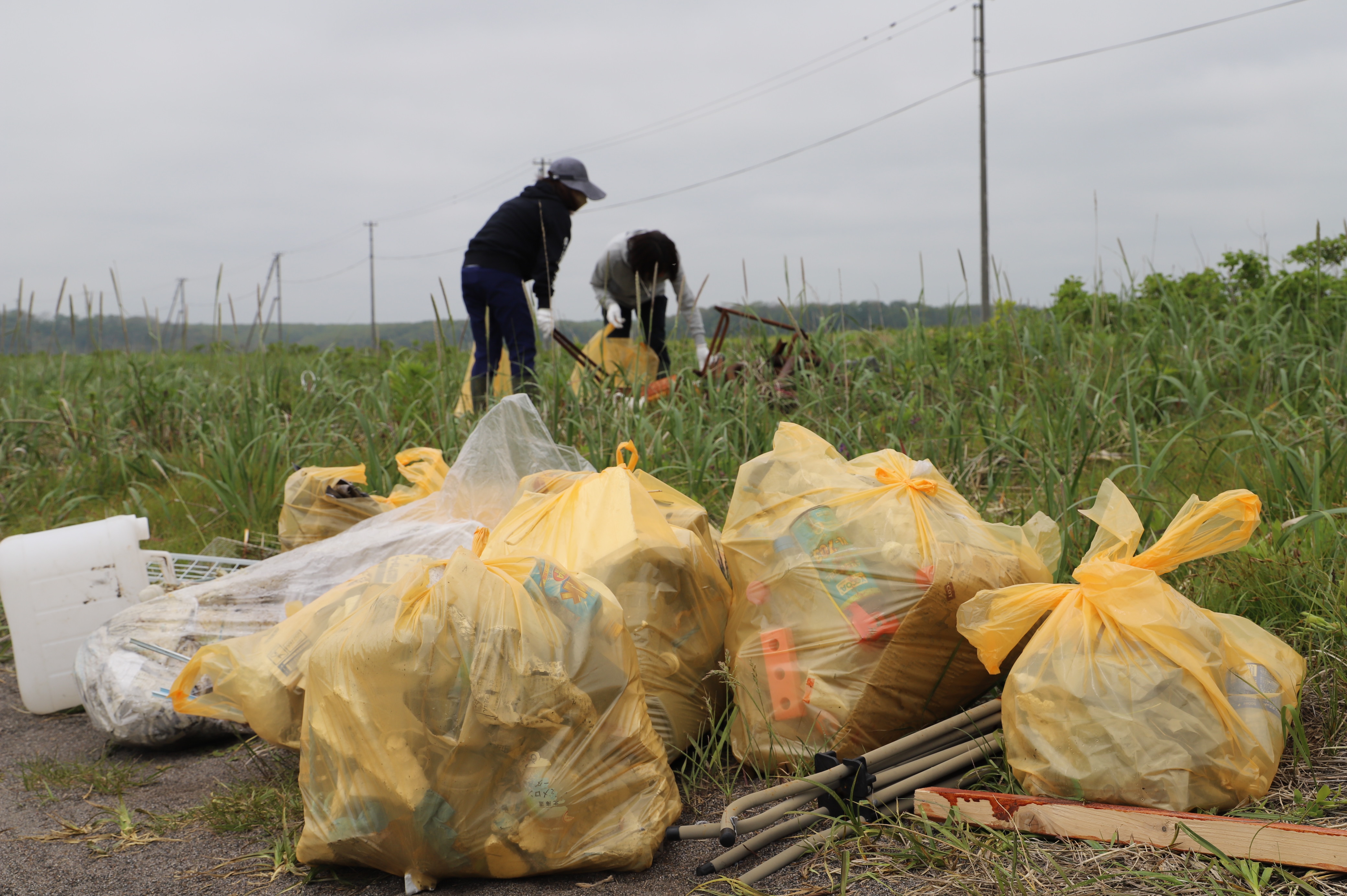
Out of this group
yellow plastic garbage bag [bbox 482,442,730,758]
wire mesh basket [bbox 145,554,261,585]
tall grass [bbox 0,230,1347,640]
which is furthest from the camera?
wire mesh basket [bbox 145,554,261,585]

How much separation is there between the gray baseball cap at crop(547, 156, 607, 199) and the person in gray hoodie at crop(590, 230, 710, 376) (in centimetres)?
29

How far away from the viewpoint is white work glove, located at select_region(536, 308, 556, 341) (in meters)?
3.92

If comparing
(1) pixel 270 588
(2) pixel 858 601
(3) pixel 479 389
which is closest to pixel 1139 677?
(2) pixel 858 601

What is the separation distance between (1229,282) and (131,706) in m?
4.96

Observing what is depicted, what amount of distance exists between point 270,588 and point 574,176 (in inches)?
118

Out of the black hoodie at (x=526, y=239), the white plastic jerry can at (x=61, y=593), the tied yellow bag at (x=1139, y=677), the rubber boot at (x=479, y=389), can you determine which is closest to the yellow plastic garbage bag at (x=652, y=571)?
the tied yellow bag at (x=1139, y=677)

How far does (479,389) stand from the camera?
4496mm

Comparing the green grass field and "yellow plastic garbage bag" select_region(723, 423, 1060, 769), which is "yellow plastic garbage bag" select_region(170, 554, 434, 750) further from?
the green grass field

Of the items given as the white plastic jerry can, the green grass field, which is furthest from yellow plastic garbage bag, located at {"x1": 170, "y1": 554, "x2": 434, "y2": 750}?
the green grass field

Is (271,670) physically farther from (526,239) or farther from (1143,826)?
(526,239)

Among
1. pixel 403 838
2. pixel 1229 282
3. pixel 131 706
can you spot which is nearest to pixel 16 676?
pixel 131 706

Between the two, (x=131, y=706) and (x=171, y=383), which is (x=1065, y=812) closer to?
(x=131, y=706)

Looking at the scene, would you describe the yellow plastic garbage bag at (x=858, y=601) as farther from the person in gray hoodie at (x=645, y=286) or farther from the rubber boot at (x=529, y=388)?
the person in gray hoodie at (x=645, y=286)

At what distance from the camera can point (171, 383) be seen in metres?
4.71
